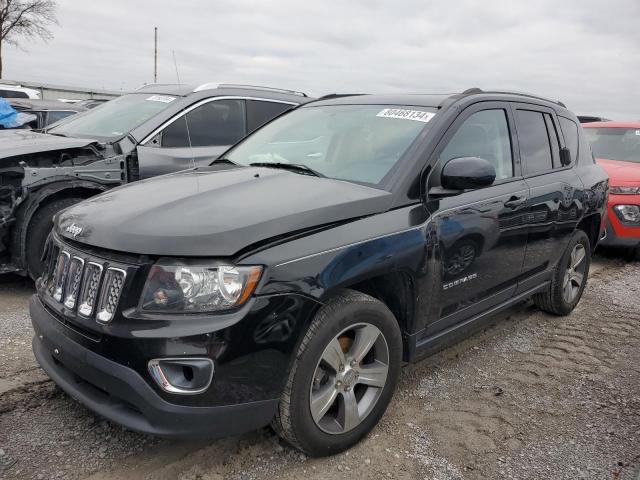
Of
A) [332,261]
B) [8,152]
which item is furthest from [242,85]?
[332,261]

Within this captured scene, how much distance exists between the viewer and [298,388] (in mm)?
2311

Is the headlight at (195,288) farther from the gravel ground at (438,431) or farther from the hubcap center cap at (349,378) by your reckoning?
the gravel ground at (438,431)

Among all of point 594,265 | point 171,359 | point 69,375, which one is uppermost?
point 171,359

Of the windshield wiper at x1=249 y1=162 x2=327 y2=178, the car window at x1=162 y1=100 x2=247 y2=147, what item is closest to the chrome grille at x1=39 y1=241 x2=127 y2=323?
the windshield wiper at x1=249 y1=162 x2=327 y2=178

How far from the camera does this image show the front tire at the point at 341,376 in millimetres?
2328

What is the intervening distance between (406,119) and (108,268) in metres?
1.89

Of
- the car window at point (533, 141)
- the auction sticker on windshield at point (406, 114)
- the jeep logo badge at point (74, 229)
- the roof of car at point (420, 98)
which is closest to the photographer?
the jeep logo badge at point (74, 229)

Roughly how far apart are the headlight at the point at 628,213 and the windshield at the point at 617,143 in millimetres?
1439

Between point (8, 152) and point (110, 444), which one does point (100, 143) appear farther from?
point (110, 444)

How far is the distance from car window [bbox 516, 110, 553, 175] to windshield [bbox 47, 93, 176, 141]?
11.1 feet

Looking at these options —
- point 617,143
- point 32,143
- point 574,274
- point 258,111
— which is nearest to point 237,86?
point 258,111

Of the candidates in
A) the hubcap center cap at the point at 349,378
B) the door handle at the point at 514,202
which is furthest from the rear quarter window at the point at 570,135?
the hubcap center cap at the point at 349,378

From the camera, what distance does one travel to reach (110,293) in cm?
221

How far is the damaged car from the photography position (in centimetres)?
433
